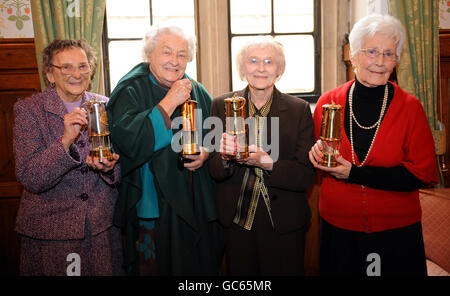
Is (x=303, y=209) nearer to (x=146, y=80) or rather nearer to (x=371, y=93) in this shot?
(x=371, y=93)

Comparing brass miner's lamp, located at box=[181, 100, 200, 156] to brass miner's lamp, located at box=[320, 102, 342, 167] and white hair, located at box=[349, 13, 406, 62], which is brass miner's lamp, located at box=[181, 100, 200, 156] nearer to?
brass miner's lamp, located at box=[320, 102, 342, 167]

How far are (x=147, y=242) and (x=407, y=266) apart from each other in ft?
4.49

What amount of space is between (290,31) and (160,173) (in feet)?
6.63

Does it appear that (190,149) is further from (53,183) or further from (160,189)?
(53,183)

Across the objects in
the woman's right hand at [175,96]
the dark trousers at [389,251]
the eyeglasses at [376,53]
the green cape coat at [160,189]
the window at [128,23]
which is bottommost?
the dark trousers at [389,251]

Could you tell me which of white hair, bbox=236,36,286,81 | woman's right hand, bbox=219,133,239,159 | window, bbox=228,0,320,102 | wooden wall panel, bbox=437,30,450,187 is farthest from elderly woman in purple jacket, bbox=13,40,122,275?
wooden wall panel, bbox=437,30,450,187

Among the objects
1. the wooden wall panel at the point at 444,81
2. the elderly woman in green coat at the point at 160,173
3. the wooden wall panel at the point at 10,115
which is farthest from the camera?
the wooden wall panel at the point at 444,81

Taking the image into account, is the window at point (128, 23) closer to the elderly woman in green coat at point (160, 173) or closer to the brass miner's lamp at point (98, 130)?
the elderly woman in green coat at point (160, 173)

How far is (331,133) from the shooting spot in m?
1.65

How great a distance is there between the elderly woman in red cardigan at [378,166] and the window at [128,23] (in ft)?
5.71

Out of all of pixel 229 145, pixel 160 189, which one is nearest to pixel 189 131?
pixel 229 145

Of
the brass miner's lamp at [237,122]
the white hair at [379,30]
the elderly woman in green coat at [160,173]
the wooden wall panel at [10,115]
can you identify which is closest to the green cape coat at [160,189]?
the elderly woman in green coat at [160,173]

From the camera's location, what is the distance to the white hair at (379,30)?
170cm
